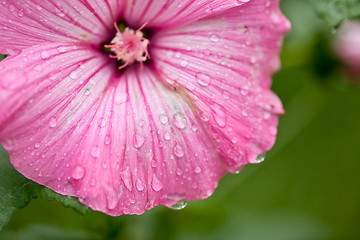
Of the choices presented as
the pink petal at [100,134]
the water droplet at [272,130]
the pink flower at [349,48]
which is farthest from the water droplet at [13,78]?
the pink flower at [349,48]

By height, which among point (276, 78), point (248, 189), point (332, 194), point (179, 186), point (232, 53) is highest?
point (232, 53)

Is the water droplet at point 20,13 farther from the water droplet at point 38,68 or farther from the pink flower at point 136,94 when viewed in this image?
the water droplet at point 38,68

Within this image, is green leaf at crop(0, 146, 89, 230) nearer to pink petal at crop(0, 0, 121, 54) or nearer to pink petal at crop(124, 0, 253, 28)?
pink petal at crop(0, 0, 121, 54)

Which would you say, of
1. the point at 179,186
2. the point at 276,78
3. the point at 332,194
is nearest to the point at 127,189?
the point at 179,186

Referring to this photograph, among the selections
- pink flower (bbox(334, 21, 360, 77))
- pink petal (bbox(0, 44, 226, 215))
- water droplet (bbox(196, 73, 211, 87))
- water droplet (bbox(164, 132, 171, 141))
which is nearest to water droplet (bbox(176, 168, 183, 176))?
pink petal (bbox(0, 44, 226, 215))

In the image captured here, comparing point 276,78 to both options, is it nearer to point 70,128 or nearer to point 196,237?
point 196,237

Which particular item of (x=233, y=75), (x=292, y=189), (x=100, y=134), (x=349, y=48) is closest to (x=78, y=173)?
(x=100, y=134)

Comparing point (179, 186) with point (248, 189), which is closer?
point (179, 186)
